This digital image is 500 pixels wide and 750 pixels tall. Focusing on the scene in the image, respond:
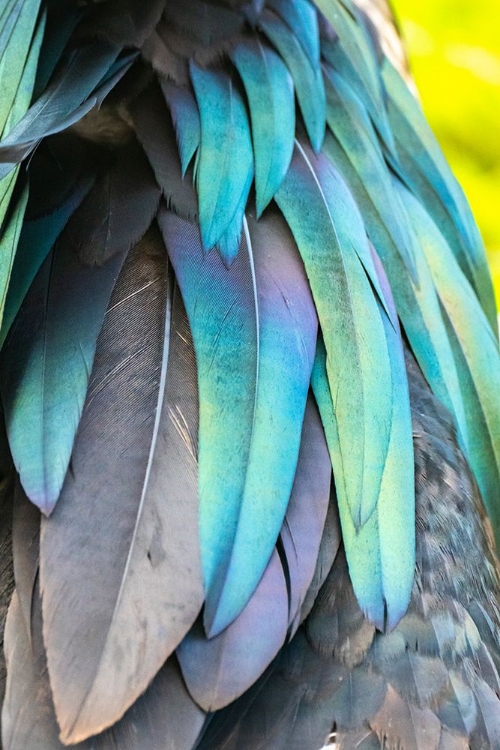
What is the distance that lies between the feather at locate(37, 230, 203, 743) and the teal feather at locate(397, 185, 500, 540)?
0.36m

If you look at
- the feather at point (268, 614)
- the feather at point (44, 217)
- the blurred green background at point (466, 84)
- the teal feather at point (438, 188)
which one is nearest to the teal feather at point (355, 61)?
the teal feather at point (438, 188)

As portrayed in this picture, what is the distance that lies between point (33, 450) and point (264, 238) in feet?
0.92

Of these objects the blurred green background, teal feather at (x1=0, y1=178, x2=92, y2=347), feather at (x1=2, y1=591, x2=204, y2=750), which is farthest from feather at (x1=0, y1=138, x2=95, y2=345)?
the blurred green background

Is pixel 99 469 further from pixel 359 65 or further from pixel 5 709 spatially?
pixel 359 65

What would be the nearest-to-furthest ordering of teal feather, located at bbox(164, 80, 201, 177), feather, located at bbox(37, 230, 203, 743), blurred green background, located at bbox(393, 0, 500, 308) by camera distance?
feather, located at bbox(37, 230, 203, 743), teal feather, located at bbox(164, 80, 201, 177), blurred green background, located at bbox(393, 0, 500, 308)

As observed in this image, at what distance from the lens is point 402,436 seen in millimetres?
838

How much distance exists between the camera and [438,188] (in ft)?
3.94

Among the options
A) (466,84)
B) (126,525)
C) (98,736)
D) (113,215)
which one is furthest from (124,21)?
(466,84)

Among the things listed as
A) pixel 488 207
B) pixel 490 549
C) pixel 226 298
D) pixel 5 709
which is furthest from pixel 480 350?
pixel 488 207

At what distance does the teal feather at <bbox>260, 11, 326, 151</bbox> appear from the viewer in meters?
0.99

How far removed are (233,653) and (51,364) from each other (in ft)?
0.84

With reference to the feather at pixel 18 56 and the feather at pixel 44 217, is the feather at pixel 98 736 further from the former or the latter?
the feather at pixel 18 56

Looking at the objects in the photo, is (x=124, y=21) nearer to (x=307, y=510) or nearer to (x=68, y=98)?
(x=68, y=98)

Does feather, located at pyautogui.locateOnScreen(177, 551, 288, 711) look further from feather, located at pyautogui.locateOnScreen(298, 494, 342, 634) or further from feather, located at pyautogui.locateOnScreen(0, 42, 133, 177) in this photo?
feather, located at pyautogui.locateOnScreen(0, 42, 133, 177)
